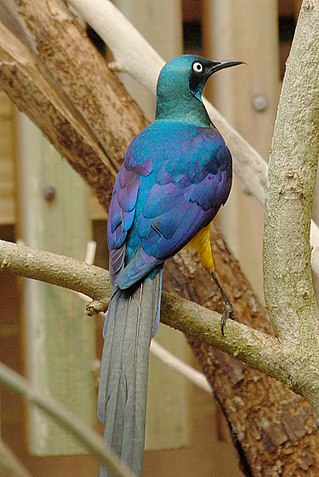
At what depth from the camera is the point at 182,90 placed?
2.12 m

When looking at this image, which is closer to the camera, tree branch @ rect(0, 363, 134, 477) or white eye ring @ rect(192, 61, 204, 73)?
tree branch @ rect(0, 363, 134, 477)

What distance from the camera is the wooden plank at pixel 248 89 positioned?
2.71 m

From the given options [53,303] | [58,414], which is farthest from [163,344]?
[58,414]

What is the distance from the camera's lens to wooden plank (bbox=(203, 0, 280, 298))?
2.71 m

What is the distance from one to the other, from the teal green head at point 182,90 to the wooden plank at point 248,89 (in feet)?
1.87

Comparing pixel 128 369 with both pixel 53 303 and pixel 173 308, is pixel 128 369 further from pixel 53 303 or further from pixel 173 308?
pixel 53 303

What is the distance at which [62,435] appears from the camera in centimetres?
269

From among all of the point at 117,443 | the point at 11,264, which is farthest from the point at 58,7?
the point at 117,443

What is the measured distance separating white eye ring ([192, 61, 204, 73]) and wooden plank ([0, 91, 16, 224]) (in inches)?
32.6

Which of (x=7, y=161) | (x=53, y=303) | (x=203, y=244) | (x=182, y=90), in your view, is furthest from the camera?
(x=7, y=161)

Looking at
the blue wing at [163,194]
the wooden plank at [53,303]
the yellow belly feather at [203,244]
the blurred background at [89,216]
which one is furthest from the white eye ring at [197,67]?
the wooden plank at [53,303]

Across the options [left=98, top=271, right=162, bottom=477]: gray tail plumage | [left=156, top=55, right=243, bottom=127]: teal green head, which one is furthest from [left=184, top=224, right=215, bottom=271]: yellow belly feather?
[left=156, top=55, right=243, bottom=127]: teal green head

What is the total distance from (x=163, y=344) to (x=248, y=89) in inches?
31.2

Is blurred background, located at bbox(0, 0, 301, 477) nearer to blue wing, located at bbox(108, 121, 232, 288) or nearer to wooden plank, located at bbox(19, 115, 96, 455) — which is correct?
wooden plank, located at bbox(19, 115, 96, 455)
